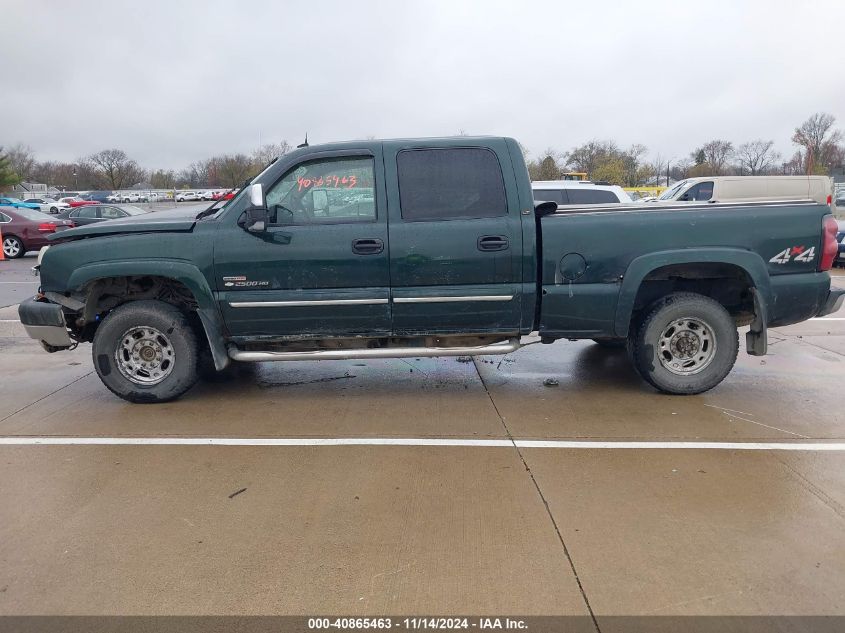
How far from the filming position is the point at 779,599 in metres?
2.70

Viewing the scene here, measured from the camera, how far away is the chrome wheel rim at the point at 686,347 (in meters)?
5.20

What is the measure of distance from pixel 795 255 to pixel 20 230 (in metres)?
20.1

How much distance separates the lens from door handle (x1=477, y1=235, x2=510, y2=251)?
16.0 ft

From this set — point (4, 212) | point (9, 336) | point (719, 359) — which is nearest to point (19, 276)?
point (4, 212)

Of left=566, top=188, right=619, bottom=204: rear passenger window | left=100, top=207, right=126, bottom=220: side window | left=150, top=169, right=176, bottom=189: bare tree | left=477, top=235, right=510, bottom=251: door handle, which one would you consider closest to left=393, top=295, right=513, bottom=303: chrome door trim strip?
left=477, top=235, right=510, bottom=251: door handle

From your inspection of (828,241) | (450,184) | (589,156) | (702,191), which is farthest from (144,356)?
(589,156)

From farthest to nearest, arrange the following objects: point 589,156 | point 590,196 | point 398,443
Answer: point 589,156, point 590,196, point 398,443

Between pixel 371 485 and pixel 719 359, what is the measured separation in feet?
10.2

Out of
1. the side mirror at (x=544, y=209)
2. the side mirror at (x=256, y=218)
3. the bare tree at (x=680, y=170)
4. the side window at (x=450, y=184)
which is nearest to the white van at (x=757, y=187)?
the side mirror at (x=544, y=209)

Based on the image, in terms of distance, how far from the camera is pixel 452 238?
4.89 meters

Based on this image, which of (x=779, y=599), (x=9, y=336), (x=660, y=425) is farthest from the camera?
(x=9, y=336)

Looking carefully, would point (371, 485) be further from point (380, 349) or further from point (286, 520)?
point (380, 349)

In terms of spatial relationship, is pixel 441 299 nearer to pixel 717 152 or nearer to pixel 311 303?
pixel 311 303

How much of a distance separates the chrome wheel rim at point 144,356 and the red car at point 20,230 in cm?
1576
